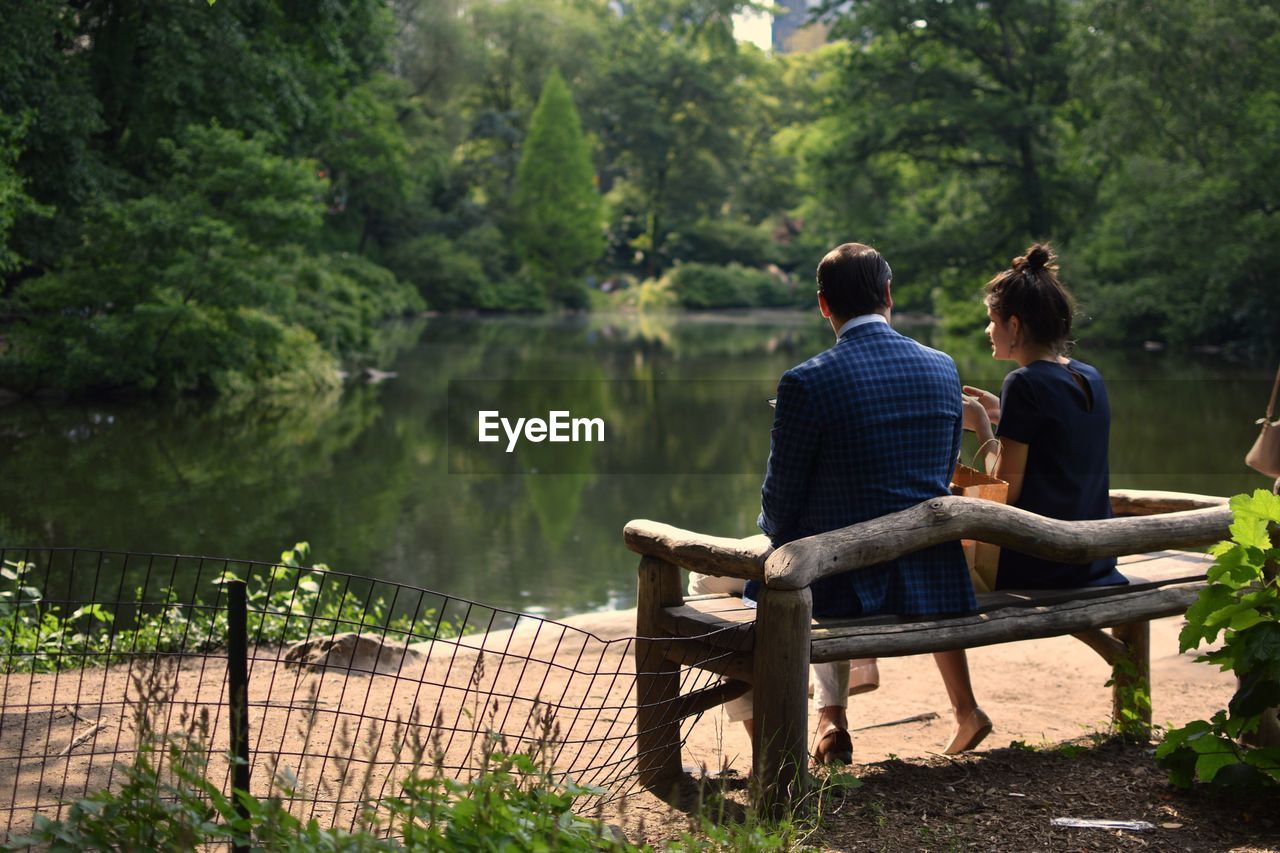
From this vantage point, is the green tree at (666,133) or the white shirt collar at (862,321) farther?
the green tree at (666,133)

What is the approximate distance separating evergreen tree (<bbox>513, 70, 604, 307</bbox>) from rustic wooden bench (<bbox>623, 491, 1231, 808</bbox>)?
3886cm

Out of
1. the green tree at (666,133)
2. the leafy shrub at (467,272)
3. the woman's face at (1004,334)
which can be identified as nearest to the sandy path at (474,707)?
the woman's face at (1004,334)

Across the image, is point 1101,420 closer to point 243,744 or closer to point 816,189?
point 243,744

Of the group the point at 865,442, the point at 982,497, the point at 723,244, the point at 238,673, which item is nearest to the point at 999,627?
the point at 982,497

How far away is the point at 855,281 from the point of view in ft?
10.8

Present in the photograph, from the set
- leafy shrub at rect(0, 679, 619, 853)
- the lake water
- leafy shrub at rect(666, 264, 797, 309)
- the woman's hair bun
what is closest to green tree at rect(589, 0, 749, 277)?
leafy shrub at rect(666, 264, 797, 309)

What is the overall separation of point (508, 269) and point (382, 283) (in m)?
17.8

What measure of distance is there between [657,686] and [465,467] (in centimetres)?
920

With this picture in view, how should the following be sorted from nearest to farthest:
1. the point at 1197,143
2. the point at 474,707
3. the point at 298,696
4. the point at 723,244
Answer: the point at 474,707 < the point at 298,696 < the point at 1197,143 < the point at 723,244

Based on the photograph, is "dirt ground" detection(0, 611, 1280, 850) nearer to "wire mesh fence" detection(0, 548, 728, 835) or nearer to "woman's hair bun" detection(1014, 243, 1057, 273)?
"wire mesh fence" detection(0, 548, 728, 835)

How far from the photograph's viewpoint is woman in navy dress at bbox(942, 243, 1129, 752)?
3.63 m

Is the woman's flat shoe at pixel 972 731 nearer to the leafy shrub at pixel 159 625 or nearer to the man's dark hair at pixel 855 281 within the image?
the man's dark hair at pixel 855 281

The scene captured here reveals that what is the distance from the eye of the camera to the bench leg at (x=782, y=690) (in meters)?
3.00

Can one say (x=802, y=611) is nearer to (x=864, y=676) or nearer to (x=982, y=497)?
(x=982, y=497)
